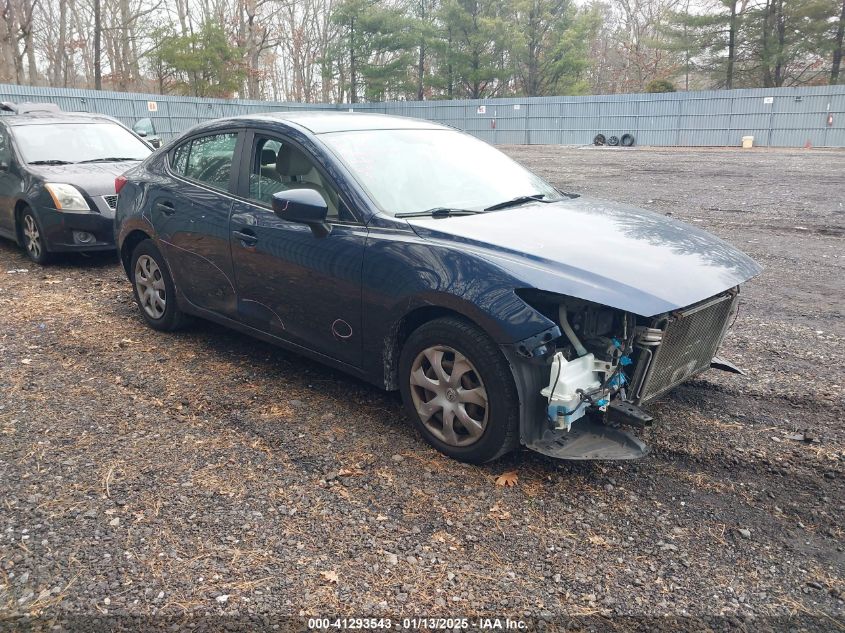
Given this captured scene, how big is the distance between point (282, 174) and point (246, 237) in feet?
1.56

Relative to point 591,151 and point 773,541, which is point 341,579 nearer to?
point 773,541

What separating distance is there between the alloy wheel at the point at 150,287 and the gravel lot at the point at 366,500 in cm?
34

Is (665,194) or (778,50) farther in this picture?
(778,50)

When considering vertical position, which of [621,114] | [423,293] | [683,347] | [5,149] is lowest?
[683,347]

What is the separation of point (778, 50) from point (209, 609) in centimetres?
4478

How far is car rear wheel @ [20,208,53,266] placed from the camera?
26.2 feet

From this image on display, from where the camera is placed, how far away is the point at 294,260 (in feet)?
13.7

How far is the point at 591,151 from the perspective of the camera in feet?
90.6

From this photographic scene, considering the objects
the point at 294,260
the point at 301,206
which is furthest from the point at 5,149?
the point at 301,206

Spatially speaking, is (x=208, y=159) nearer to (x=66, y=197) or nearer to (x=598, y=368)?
(x=598, y=368)

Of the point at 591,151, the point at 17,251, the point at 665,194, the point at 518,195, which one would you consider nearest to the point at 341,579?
the point at 518,195

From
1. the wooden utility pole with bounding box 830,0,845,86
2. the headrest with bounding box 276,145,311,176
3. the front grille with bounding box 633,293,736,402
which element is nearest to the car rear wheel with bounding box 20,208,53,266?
the headrest with bounding box 276,145,311,176

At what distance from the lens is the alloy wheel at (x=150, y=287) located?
5.58 meters

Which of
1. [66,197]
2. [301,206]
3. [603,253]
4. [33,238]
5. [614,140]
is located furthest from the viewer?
[614,140]
